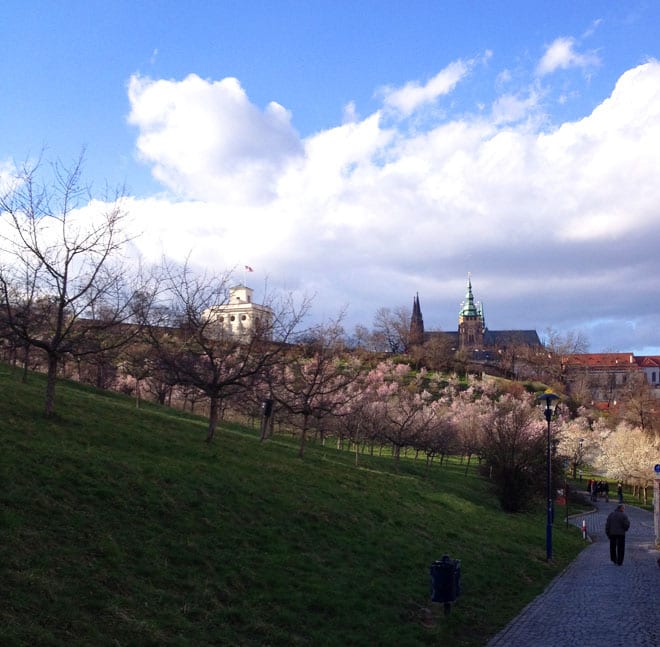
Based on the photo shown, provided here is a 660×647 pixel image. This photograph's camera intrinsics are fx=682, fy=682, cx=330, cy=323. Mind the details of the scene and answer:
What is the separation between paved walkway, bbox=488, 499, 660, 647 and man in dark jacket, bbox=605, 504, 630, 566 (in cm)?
33

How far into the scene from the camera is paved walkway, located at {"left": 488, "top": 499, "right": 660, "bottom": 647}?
10742 millimetres

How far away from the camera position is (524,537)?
84.7 feet

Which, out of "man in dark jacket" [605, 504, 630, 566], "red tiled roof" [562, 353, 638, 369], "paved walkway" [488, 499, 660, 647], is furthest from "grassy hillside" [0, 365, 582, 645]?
"red tiled roof" [562, 353, 638, 369]

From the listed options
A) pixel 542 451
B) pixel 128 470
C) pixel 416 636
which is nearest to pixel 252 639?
pixel 416 636

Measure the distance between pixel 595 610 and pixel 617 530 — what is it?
810 centimetres

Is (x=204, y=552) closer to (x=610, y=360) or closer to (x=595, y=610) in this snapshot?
(x=595, y=610)

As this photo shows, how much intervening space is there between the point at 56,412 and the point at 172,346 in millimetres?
10774

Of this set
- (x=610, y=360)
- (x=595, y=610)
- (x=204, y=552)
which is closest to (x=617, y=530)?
(x=595, y=610)

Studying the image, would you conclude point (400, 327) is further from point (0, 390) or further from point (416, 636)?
point (416, 636)

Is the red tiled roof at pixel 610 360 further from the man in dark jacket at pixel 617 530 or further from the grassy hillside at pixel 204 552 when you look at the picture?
the grassy hillside at pixel 204 552

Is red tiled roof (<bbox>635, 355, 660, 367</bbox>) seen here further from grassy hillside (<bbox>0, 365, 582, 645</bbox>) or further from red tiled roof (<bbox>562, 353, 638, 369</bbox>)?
grassy hillside (<bbox>0, 365, 582, 645</bbox>)

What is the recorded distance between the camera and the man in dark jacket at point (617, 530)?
20.1 m

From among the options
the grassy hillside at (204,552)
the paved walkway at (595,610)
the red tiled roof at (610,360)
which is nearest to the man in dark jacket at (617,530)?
the paved walkway at (595,610)

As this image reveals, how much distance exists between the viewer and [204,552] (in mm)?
12047
